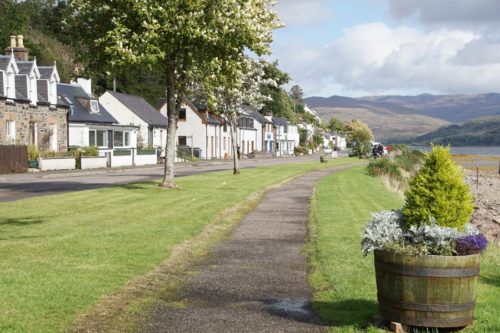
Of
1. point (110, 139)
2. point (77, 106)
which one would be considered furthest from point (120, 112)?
point (77, 106)

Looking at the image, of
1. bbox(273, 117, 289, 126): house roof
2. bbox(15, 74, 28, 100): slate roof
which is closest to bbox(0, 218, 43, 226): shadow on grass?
bbox(15, 74, 28, 100): slate roof

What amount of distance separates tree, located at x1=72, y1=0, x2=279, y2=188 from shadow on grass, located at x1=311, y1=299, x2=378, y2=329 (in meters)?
15.8

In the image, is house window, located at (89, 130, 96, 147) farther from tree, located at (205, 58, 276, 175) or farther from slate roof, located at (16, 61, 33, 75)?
tree, located at (205, 58, 276, 175)

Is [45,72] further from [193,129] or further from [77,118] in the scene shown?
[193,129]

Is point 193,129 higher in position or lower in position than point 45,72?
lower

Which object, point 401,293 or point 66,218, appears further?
point 66,218

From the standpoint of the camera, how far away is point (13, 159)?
138 feet

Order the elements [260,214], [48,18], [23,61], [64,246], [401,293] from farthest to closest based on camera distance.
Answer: [48,18]
[23,61]
[260,214]
[64,246]
[401,293]

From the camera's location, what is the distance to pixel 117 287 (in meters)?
9.64

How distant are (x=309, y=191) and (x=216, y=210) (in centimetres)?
1038

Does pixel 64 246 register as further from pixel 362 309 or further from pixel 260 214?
pixel 260 214

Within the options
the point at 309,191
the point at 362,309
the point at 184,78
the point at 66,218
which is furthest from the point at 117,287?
the point at 309,191

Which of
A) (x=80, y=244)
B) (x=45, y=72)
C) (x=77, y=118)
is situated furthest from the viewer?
(x=77, y=118)

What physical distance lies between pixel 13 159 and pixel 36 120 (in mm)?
8227
